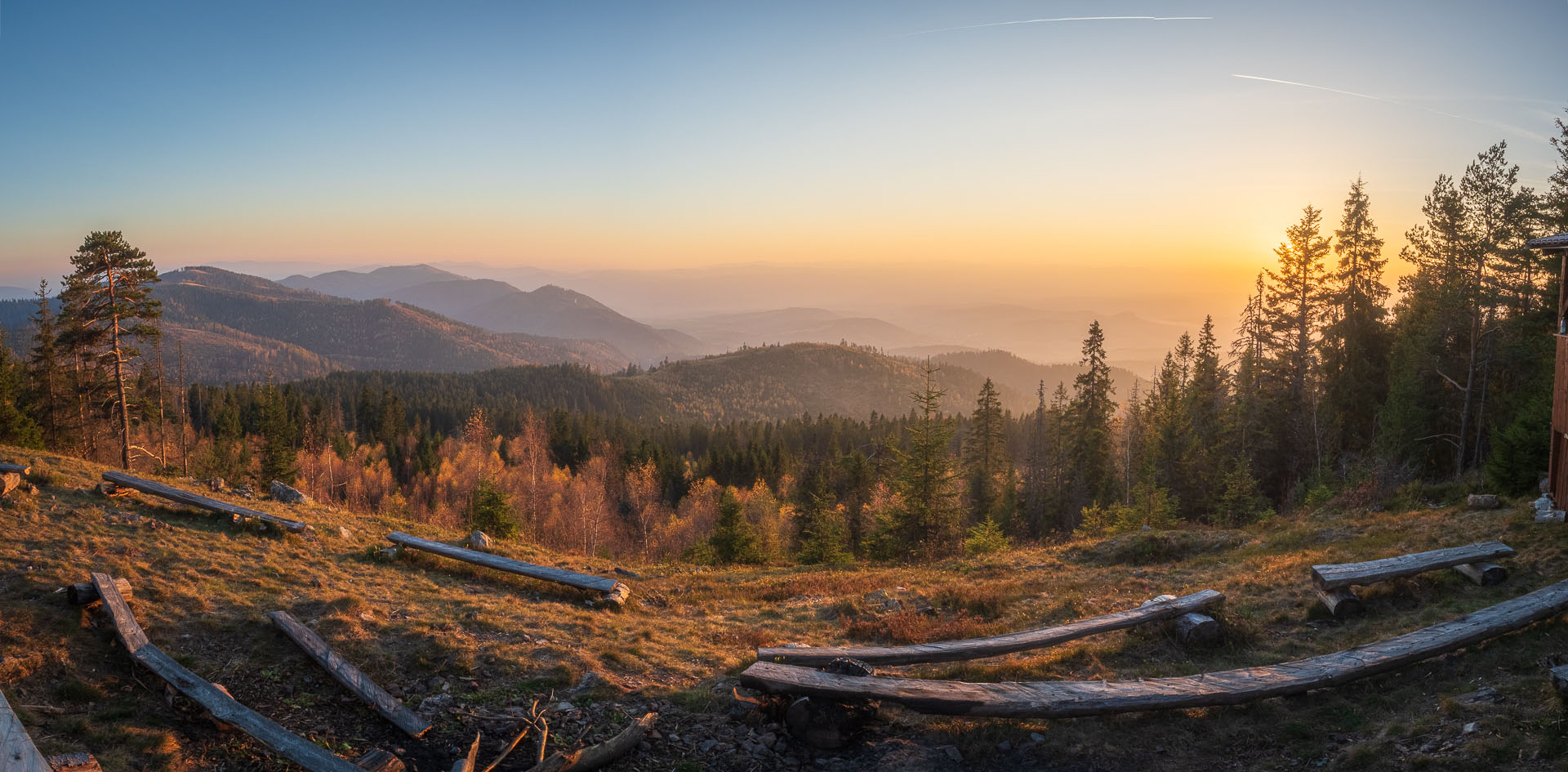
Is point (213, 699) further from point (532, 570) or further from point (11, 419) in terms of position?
point (11, 419)

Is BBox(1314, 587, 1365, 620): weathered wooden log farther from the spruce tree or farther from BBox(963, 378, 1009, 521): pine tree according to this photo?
BBox(963, 378, 1009, 521): pine tree

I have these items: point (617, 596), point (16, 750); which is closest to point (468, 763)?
point (16, 750)

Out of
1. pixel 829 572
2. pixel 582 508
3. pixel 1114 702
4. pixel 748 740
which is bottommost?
pixel 582 508

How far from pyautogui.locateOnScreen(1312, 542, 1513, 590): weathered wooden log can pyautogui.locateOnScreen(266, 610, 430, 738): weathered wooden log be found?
534 inches

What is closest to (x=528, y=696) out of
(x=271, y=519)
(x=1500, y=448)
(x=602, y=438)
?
(x=271, y=519)

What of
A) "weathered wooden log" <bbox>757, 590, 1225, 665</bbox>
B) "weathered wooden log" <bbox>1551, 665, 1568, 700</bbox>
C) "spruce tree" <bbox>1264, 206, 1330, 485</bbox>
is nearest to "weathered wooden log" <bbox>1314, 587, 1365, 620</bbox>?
"weathered wooden log" <bbox>757, 590, 1225, 665</bbox>

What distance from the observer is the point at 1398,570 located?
11109mm

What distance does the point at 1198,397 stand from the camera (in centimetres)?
4359

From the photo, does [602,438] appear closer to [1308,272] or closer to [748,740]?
[1308,272]

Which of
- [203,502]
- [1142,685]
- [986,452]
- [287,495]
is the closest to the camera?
[1142,685]

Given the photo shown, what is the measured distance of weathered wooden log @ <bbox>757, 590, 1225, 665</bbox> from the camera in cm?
956

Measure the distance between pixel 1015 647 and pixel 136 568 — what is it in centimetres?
1387

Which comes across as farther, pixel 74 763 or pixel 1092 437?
pixel 1092 437

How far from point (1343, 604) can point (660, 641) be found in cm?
1126
